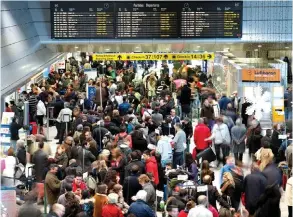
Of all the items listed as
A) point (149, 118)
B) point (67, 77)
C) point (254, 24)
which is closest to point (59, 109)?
point (149, 118)

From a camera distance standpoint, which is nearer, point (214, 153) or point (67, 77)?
point (214, 153)

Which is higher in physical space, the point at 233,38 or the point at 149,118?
the point at 233,38

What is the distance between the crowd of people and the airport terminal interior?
0.09 ft

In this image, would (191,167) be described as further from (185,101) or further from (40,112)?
(185,101)

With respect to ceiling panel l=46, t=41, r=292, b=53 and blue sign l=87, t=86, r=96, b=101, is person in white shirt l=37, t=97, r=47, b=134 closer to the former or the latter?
ceiling panel l=46, t=41, r=292, b=53

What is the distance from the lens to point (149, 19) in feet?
70.8

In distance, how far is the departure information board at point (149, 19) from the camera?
70.3 feet

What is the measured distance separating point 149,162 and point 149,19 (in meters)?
7.52

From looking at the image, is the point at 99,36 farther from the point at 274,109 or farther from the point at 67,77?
the point at 67,77

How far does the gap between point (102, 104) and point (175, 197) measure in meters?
12.1

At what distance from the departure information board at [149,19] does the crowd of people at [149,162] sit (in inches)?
74.3

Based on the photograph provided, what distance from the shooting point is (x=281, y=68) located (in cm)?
2497

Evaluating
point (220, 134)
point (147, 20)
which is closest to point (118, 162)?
point (220, 134)

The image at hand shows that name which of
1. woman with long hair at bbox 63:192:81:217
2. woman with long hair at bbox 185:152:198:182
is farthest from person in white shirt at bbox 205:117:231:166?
woman with long hair at bbox 63:192:81:217
